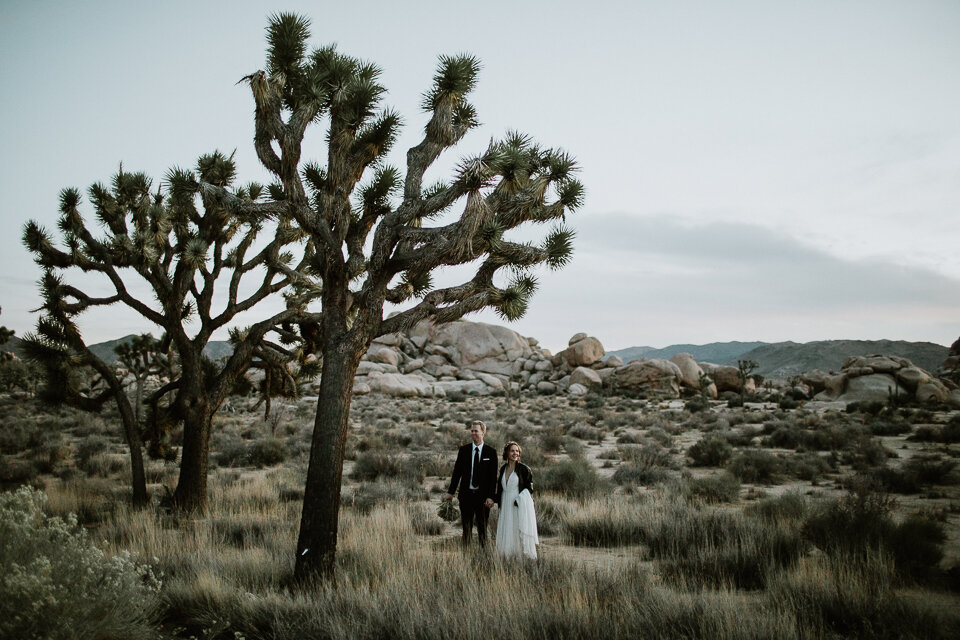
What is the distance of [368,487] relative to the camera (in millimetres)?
10594

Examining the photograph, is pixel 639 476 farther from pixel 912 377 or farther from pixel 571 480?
pixel 912 377

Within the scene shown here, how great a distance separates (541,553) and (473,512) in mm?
1111

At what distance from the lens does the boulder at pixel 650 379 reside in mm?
42344

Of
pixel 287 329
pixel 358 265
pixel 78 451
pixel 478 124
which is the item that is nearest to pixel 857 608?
pixel 358 265

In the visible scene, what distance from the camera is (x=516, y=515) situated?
588 centimetres

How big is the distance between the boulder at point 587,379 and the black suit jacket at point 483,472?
39135mm

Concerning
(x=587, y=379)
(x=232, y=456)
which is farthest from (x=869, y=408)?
(x=232, y=456)

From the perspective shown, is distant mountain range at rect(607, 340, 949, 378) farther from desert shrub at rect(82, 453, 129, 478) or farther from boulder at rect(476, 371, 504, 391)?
desert shrub at rect(82, 453, 129, 478)

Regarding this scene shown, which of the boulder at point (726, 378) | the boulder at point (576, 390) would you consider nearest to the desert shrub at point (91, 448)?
the boulder at point (576, 390)

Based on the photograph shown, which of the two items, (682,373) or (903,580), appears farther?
(682,373)

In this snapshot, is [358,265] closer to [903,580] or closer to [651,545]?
[651,545]

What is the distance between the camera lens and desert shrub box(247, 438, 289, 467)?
572 inches

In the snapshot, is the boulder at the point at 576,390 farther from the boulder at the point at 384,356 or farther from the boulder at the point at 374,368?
the boulder at the point at 384,356

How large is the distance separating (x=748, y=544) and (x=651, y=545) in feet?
4.03
